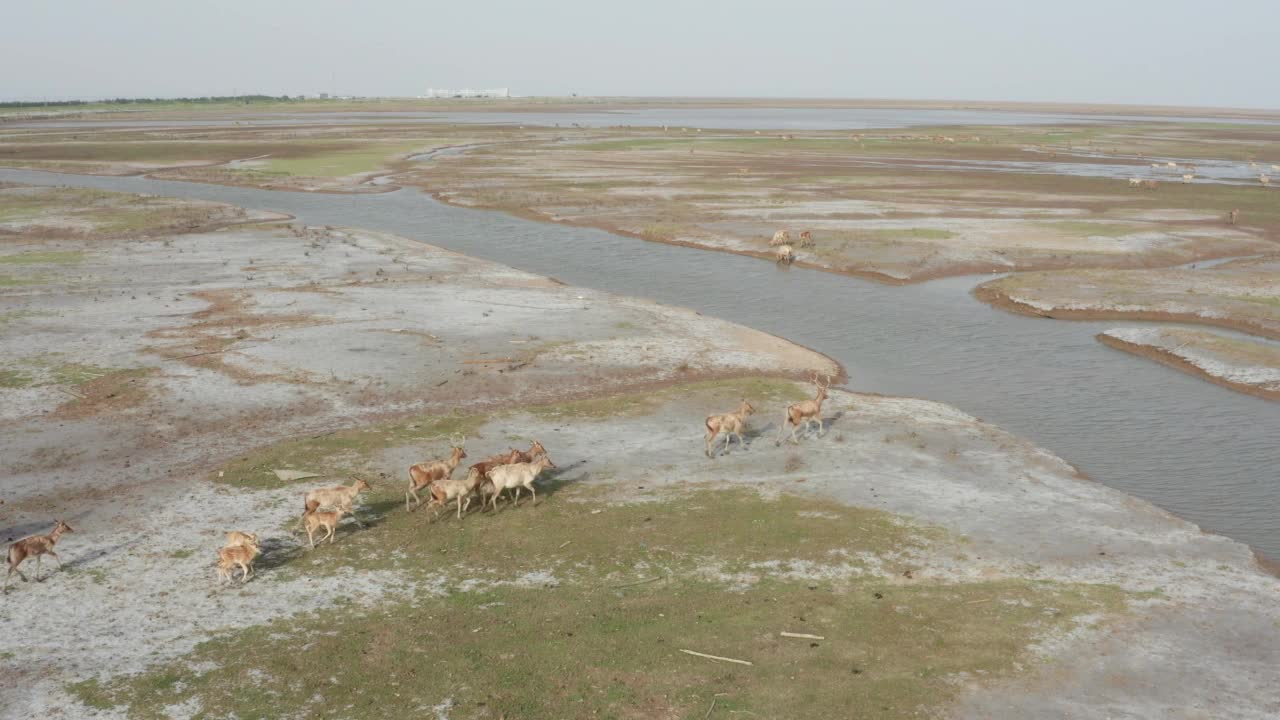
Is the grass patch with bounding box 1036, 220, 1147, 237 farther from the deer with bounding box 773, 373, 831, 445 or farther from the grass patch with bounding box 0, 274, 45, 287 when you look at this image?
the grass patch with bounding box 0, 274, 45, 287

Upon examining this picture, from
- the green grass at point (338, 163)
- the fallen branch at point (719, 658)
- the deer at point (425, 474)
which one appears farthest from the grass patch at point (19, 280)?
the green grass at point (338, 163)

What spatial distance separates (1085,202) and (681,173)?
40.9 meters

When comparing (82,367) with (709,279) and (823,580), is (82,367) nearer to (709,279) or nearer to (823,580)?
(823,580)

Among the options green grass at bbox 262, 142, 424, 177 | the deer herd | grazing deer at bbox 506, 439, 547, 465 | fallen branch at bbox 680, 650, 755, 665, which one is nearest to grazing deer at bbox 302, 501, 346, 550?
the deer herd

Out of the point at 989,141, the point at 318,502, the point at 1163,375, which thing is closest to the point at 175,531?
the point at 318,502

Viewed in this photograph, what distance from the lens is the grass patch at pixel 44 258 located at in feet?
170

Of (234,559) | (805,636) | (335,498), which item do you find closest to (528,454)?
(335,498)

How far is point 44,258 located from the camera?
174 ft

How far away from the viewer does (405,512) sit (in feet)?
72.8

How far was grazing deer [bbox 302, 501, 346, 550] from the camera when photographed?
19953 mm

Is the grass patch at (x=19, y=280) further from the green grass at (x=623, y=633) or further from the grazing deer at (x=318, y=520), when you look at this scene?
the green grass at (x=623, y=633)

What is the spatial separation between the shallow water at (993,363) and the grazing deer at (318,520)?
20162mm

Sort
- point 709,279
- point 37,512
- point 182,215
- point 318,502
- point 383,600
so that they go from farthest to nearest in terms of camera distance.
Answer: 1. point 182,215
2. point 709,279
3. point 37,512
4. point 318,502
5. point 383,600

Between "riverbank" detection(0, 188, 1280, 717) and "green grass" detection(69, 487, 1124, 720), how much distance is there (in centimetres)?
6
